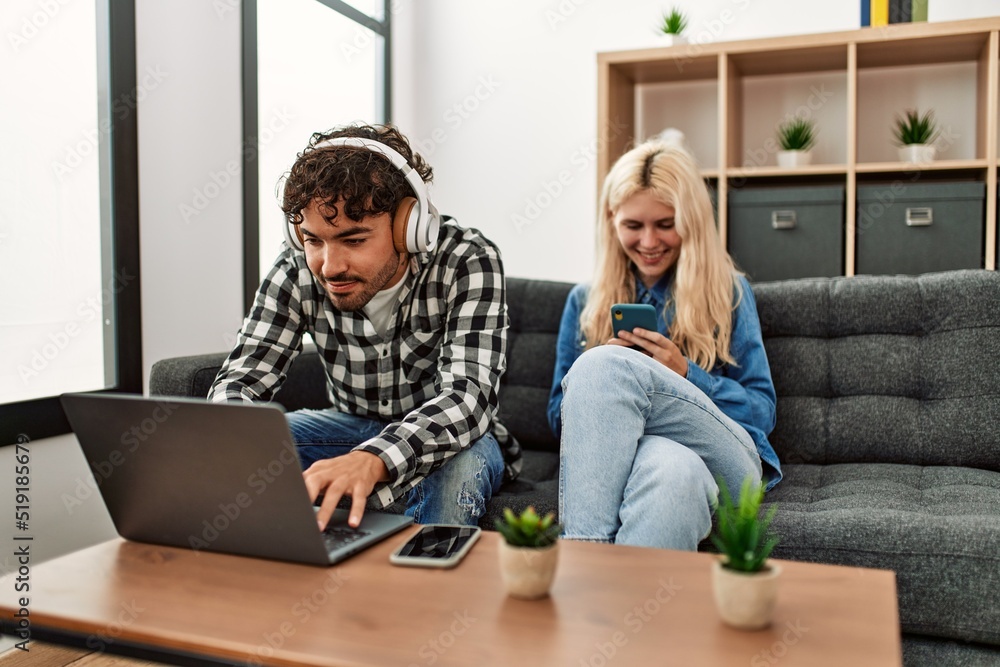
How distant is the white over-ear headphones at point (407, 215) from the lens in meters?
1.42

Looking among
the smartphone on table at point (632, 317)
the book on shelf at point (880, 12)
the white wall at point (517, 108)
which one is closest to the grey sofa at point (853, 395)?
the smartphone on table at point (632, 317)

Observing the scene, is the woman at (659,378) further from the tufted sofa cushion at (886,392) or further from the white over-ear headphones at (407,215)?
the white over-ear headphones at (407,215)

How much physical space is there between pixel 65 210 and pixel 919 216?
2424 mm

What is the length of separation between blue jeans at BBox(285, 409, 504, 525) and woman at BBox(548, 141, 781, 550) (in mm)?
147

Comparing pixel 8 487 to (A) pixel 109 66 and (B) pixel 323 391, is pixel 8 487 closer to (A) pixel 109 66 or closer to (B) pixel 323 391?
(B) pixel 323 391

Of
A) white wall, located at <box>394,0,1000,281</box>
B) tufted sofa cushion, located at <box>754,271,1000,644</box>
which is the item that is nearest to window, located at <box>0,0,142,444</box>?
tufted sofa cushion, located at <box>754,271,1000,644</box>

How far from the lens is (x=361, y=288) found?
1.47 m

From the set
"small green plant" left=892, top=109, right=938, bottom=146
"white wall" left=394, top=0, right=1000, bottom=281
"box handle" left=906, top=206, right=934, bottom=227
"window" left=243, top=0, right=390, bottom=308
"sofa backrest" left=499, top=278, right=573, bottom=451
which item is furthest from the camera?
"white wall" left=394, top=0, right=1000, bottom=281

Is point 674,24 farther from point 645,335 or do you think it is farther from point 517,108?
point 645,335

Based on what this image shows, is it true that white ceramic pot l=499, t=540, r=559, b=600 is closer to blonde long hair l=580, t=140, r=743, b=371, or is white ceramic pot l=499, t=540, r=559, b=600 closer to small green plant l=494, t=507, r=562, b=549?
small green plant l=494, t=507, r=562, b=549

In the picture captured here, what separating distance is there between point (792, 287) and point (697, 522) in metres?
0.91

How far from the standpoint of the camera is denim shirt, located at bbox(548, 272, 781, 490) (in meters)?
1.71

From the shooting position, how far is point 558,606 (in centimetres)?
87

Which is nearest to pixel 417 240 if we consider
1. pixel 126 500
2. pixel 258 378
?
pixel 258 378
